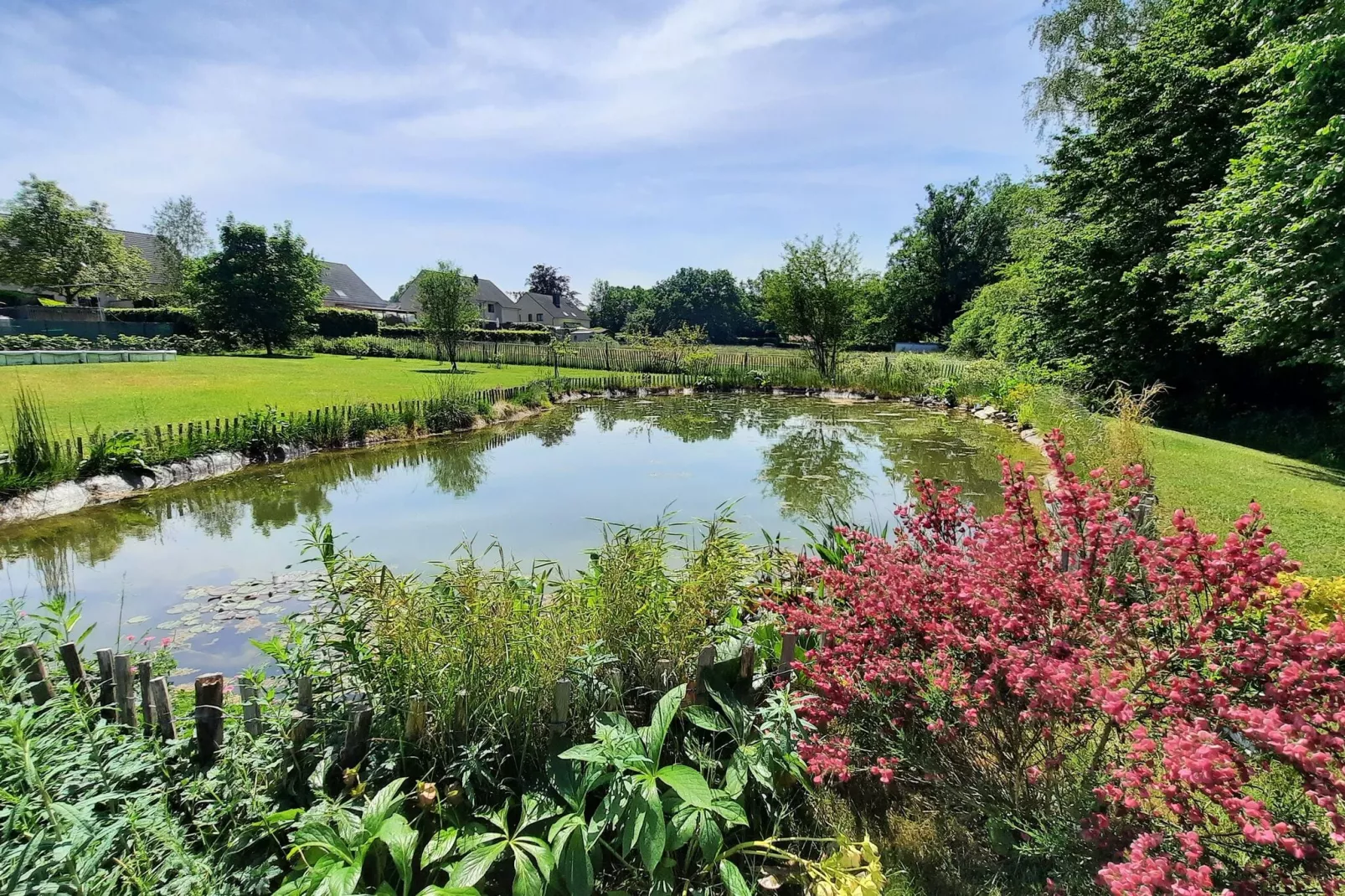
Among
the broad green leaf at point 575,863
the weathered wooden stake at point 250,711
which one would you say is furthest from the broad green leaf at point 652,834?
the weathered wooden stake at point 250,711

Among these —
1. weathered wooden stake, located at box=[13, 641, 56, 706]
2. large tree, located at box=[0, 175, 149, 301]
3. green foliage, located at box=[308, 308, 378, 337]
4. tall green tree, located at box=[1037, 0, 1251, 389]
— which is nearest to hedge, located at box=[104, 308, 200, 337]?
green foliage, located at box=[308, 308, 378, 337]

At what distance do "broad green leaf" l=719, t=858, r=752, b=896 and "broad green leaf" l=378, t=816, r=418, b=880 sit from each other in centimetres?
106

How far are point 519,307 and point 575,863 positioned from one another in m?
72.4

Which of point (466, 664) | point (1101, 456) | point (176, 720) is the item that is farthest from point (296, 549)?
point (1101, 456)

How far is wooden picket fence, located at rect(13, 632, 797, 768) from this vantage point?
8.11ft

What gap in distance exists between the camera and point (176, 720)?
280 cm

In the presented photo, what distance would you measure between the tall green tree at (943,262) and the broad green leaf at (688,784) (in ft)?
143

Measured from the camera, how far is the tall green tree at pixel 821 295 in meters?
25.9

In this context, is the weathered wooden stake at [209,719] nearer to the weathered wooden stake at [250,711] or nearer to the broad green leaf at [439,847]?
the weathered wooden stake at [250,711]

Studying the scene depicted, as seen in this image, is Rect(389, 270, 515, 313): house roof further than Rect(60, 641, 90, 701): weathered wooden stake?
Yes

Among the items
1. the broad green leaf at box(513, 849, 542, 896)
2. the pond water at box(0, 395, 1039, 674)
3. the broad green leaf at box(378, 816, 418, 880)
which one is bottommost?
the pond water at box(0, 395, 1039, 674)

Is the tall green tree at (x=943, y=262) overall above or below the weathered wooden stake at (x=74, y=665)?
above

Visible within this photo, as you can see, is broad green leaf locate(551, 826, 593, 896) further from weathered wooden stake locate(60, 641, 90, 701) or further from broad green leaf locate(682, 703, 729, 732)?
weathered wooden stake locate(60, 641, 90, 701)

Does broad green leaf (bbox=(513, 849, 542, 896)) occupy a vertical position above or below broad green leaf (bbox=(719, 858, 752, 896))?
above
